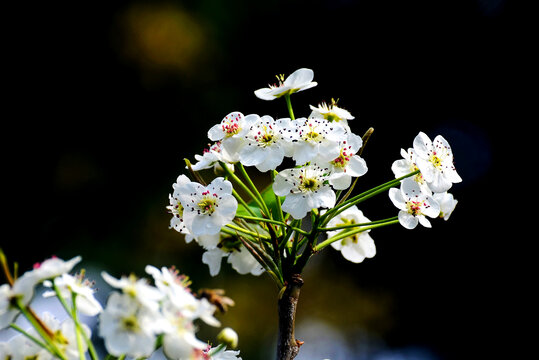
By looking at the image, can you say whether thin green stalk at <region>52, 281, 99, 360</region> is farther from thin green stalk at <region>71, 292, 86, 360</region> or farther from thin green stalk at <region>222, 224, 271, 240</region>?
thin green stalk at <region>222, 224, 271, 240</region>

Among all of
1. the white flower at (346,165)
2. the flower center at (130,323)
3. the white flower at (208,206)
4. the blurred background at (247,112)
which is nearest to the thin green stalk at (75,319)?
the flower center at (130,323)

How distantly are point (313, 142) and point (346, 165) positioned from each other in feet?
0.29

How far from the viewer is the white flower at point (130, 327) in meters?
0.73

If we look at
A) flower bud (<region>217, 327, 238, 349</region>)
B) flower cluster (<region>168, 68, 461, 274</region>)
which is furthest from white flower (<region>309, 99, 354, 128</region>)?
flower bud (<region>217, 327, 238, 349</region>)

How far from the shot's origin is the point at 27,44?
4.83 metres

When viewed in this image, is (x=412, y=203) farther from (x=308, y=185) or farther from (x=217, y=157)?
(x=217, y=157)

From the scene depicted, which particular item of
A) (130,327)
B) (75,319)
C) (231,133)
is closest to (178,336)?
(130,327)

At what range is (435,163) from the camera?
1.16 metres

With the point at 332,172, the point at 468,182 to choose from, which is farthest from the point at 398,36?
the point at 332,172

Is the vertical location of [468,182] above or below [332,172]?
above

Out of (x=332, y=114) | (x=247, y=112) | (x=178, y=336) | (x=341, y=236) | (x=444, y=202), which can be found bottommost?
(x=178, y=336)

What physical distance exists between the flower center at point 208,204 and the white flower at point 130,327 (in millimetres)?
345

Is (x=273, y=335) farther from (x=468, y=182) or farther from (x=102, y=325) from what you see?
(x=102, y=325)

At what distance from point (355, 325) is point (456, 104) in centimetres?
201
